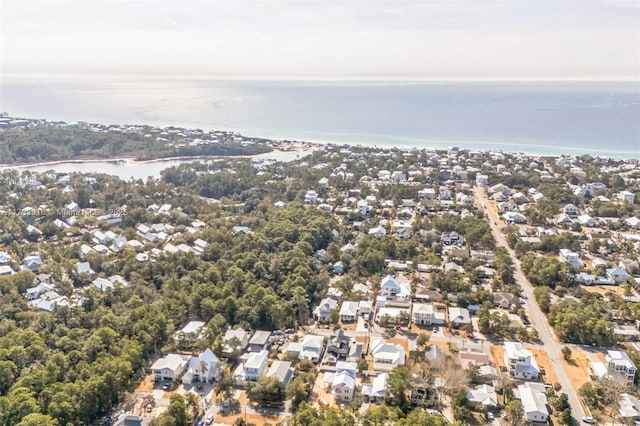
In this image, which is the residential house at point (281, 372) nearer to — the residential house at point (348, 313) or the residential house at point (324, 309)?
the residential house at point (324, 309)

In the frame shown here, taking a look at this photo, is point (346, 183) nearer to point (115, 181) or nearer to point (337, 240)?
point (337, 240)

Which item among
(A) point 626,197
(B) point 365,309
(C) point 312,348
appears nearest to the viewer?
(C) point 312,348

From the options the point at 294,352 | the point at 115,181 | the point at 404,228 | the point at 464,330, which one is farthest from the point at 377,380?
the point at 115,181

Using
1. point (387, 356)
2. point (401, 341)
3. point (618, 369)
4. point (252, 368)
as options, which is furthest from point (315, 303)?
point (618, 369)

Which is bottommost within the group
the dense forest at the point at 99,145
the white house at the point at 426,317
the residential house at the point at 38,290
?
the white house at the point at 426,317

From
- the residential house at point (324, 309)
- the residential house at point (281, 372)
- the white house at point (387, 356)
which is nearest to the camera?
the residential house at point (281, 372)

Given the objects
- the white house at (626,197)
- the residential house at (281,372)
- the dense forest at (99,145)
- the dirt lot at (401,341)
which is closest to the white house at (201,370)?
the residential house at (281,372)

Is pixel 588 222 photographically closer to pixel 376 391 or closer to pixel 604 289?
pixel 604 289
